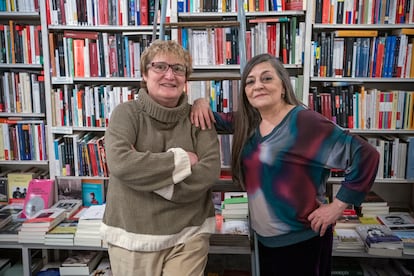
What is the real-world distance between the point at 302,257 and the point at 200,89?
123 cm

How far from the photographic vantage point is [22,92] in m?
2.50

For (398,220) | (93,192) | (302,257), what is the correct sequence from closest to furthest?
(302,257), (398,220), (93,192)

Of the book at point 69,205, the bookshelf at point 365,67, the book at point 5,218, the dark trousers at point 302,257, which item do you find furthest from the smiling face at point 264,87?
the book at point 5,218

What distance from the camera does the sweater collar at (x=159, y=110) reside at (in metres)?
1.42

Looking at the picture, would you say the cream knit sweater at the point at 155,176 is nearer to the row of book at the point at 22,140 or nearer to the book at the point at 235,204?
the book at the point at 235,204

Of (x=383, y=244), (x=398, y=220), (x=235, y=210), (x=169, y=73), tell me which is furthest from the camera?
(x=398, y=220)

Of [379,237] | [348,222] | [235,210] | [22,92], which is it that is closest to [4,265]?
[22,92]

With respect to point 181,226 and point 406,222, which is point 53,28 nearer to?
point 181,226

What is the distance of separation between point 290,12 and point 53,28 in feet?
4.75

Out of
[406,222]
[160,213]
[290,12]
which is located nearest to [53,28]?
[290,12]

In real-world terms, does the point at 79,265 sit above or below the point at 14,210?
below

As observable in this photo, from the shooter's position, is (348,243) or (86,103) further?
(86,103)

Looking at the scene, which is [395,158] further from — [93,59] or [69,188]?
[69,188]

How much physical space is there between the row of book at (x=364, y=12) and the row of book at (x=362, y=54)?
0.07 metres
